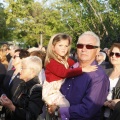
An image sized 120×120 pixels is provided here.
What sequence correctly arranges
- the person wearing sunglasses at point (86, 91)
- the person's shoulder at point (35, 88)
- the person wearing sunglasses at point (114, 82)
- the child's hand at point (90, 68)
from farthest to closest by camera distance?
the person's shoulder at point (35, 88), the person wearing sunglasses at point (114, 82), the child's hand at point (90, 68), the person wearing sunglasses at point (86, 91)

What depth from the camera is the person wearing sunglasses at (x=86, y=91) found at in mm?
3178

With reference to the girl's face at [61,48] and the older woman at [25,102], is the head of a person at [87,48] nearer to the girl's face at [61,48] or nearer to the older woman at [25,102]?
the girl's face at [61,48]

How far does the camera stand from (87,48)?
339 centimetres

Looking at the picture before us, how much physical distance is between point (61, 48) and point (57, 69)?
28cm

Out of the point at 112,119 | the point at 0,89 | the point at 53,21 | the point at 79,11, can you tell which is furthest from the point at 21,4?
the point at 112,119

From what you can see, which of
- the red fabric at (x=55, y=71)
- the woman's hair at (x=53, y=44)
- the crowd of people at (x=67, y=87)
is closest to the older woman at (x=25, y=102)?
the crowd of people at (x=67, y=87)

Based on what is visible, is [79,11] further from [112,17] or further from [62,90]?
[62,90]

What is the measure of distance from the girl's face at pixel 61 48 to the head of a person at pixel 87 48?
0.43 m

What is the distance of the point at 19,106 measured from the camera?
3.90 metres

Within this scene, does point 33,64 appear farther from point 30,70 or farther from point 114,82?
point 114,82

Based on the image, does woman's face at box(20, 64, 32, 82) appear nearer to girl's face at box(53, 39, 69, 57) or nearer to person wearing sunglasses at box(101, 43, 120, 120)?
girl's face at box(53, 39, 69, 57)

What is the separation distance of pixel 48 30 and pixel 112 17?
7.52 m

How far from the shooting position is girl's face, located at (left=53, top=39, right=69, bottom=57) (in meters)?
3.84

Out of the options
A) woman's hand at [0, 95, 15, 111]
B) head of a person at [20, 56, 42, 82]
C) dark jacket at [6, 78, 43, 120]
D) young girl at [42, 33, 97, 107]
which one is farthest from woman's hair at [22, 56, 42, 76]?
woman's hand at [0, 95, 15, 111]
